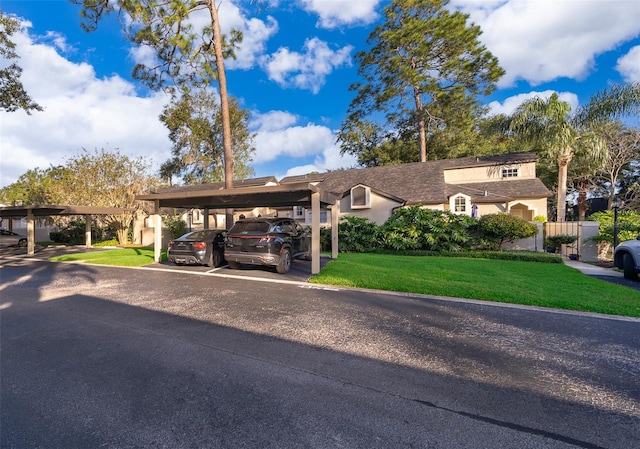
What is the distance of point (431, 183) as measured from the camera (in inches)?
790

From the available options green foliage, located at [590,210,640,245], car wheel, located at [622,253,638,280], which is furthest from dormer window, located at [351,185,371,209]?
car wheel, located at [622,253,638,280]

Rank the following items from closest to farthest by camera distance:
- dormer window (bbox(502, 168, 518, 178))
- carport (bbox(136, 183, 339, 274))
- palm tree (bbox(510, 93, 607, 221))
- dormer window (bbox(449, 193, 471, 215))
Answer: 1. carport (bbox(136, 183, 339, 274))
2. palm tree (bbox(510, 93, 607, 221))
3. dormer window (bbox(449, 193, 471, 215))
4. dormer window (bbox(502, 168, 518, 178))

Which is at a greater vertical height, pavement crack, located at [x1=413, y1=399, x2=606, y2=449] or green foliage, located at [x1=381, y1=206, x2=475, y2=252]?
green foliage, located at [x1=381, y1=206, x2=475, y2=252]

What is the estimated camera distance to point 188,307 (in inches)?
226

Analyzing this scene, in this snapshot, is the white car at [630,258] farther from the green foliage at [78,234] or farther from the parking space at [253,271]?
the green foliage at [78,234]

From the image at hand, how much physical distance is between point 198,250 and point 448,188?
17.4 meters

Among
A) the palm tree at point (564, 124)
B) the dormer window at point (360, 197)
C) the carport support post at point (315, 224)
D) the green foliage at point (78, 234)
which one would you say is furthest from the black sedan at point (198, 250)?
the green foliage at point (78, 234)

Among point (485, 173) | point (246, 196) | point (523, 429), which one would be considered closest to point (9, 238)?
point (246, 196)

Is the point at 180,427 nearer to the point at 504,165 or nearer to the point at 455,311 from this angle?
the point at 455,311

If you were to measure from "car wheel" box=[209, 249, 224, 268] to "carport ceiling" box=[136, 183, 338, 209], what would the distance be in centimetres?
207

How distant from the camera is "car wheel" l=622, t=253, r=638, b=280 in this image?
8.53m

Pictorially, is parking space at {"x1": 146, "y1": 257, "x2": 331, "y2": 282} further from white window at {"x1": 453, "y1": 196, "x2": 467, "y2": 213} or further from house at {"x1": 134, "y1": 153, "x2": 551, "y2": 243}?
white window at {"x1": 453, "y1": 196, "x2": 467, "y2": 213}

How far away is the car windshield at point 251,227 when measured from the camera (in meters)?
9.05

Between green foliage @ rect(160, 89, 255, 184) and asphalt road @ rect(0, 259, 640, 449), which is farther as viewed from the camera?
green foliage @ rect(160, 89, 255, 184)
